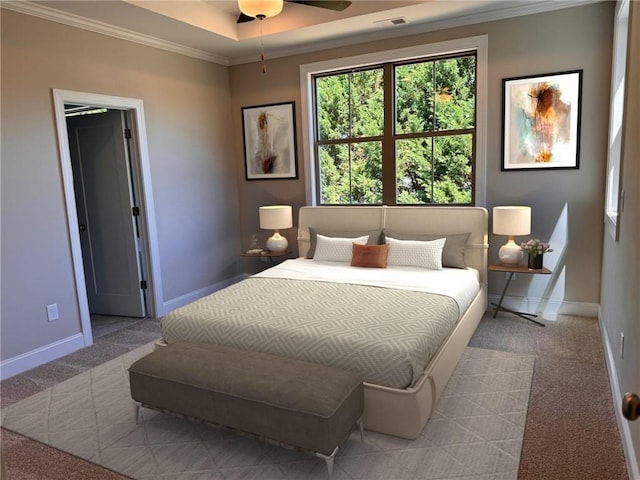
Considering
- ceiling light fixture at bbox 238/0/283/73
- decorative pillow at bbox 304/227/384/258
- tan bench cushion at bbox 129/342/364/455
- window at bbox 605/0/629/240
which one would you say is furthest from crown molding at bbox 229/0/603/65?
tan bench cushion at bbox 129/342/364/455

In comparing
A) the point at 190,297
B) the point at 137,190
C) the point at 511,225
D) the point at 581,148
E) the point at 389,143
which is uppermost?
the point at 389,143

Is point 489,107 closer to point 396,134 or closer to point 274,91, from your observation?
point 396,134

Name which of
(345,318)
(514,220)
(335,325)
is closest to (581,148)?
(514,220)

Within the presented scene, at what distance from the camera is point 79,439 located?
2.57m

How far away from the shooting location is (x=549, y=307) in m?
4.30

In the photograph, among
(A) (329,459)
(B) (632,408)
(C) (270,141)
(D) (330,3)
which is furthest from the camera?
(C) (270,141)

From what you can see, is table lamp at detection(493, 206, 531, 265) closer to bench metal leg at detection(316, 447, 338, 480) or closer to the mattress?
the mattress

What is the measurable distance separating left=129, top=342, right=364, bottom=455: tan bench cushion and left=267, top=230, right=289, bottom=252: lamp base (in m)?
2.54

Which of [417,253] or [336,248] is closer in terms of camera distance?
[417,253]

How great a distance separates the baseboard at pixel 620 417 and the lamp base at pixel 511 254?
844 millimetres

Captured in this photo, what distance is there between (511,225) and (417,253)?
85cm

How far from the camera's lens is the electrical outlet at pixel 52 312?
3707 millimetres

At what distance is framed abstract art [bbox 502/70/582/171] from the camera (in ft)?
13.0

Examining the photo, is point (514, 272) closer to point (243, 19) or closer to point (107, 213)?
point (243, 19)
